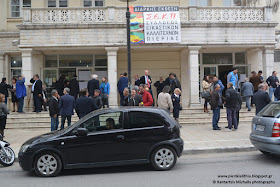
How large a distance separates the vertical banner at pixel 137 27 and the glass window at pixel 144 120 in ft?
27.7

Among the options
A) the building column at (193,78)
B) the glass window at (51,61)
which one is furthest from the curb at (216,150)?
the glass window at (51,61)

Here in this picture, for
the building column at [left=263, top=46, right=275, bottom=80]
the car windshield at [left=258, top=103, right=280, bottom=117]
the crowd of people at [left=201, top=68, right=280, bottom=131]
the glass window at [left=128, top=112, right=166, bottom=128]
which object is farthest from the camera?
the building column at [left=263, top=46, right=275, bottom=80]

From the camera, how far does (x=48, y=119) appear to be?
13.5 metres

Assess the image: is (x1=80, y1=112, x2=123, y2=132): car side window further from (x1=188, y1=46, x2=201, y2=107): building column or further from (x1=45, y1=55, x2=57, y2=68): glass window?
(x1=45, y1=55, x2=57, y2=68): glass window

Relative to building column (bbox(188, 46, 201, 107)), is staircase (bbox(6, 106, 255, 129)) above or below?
below

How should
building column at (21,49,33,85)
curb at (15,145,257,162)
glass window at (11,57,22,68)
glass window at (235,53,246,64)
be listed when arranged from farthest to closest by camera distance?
1. glass window at (235,53,246,64)
2. glass window at (11,57,22,68)
3. building column at (21,49,33,85)
4. curb at (15,145,257,162)

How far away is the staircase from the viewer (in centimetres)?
1315

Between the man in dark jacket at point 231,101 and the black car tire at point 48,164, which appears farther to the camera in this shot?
the man in dark jacket at point 231,101

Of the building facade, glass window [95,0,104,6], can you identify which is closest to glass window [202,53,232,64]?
the building facade

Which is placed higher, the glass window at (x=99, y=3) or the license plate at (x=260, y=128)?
the glass window at (x=99, y=3)

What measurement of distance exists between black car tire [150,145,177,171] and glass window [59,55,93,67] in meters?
12.0

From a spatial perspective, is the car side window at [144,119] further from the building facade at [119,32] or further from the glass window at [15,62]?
the glass window at [15,62]

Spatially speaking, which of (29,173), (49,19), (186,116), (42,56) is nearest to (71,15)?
(49,19)

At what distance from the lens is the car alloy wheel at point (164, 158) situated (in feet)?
21.3
